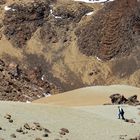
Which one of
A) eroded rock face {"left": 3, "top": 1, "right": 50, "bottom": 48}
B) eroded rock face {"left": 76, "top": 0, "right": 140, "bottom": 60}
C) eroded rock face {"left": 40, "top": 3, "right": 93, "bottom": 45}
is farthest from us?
eroded rock face {"left": 40, "top": 3, "right": 93, "bottom": 45}

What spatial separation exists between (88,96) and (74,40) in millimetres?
91799

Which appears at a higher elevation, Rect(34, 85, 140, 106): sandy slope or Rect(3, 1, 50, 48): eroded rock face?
Rect(3, 1, 50, 48): eroded rock face

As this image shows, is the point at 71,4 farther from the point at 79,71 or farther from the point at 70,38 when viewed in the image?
the point at 79,71

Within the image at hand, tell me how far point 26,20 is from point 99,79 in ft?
110

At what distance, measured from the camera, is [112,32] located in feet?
514

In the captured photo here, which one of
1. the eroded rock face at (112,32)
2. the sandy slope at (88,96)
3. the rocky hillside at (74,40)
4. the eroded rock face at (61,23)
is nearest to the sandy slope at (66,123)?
the sandy slope at (88,96)

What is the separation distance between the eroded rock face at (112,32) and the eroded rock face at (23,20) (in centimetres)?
1422

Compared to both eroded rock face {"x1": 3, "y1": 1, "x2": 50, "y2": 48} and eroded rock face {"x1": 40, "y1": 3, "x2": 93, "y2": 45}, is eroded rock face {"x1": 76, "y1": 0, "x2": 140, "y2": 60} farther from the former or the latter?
eroded rock face {"x1": 3, "y1": 1, "x2": 50, "y2": 48}

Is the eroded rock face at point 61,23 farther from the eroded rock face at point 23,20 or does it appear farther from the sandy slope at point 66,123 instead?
the sandy slope at point 66,123

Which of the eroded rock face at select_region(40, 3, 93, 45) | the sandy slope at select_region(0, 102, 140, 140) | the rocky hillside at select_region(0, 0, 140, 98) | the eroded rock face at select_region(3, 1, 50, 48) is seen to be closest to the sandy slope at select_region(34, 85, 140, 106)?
the sandy slope at select_region(0, 102, 140, 140)

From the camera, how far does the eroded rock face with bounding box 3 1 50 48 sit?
16112cm

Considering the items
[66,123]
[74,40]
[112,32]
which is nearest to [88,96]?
[66,123]

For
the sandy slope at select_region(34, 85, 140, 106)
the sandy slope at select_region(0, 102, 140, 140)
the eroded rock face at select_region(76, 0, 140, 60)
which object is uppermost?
the eroded rock face at select_region(76, 0, 140, 60)

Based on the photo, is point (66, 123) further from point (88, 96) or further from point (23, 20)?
point (23, 20)
